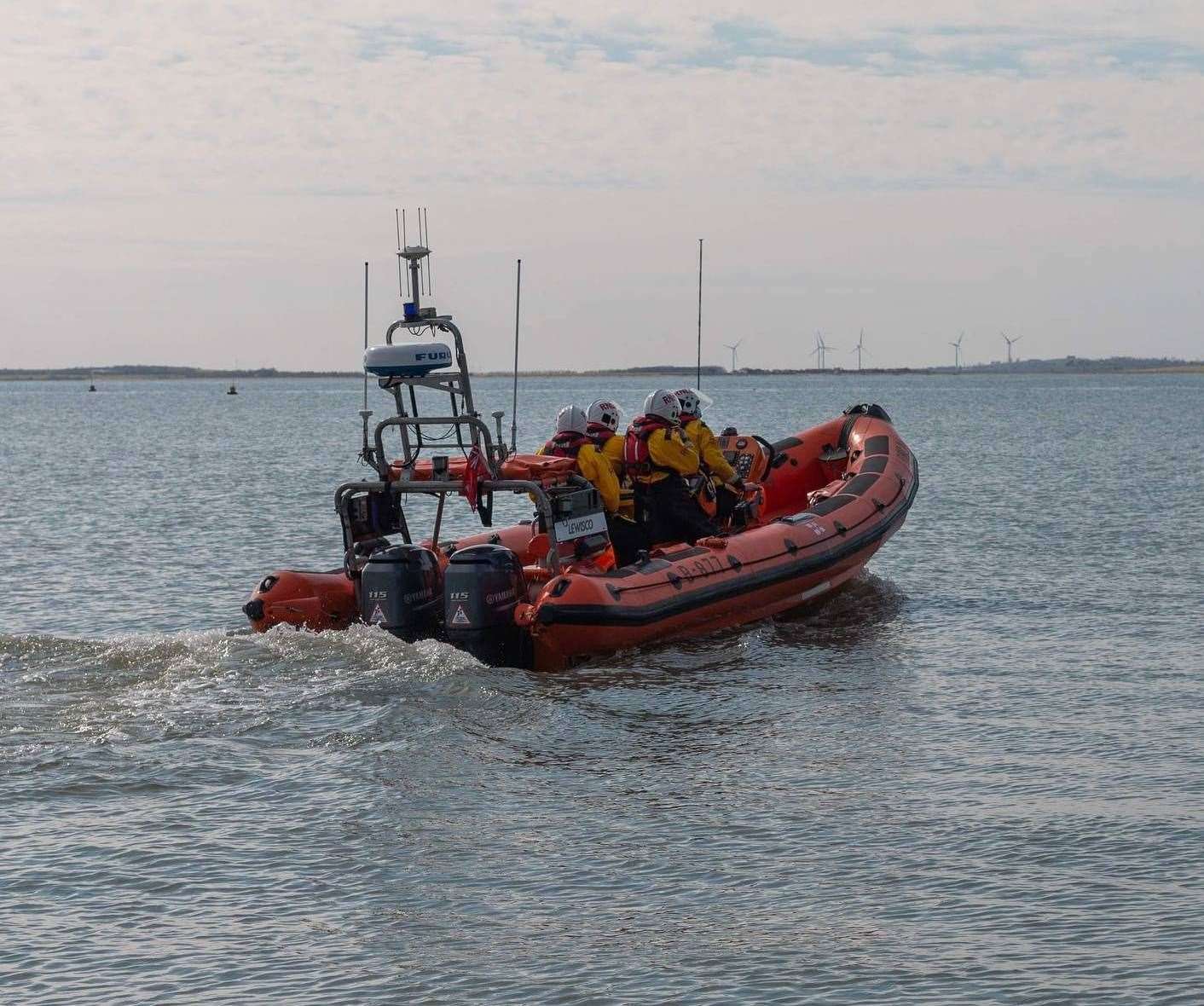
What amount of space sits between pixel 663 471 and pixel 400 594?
7.67 ft

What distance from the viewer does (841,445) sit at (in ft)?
45.8

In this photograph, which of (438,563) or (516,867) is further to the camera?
(438,563)

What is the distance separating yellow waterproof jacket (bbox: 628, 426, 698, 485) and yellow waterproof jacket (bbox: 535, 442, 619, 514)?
588mm

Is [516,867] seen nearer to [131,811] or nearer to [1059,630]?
[131,811]

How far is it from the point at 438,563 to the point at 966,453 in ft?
84.6

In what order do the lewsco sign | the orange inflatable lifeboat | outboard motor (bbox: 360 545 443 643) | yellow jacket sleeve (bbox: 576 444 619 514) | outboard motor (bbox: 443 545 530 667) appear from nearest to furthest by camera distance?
outboard motor (bbox: 443 545 530 667) → the orange inflatable lifeboat → outboard motor (bbox: 360 545 443 643) → the lewsco sign → yellow jacket sleeve (bbox: 576 444 619 514)

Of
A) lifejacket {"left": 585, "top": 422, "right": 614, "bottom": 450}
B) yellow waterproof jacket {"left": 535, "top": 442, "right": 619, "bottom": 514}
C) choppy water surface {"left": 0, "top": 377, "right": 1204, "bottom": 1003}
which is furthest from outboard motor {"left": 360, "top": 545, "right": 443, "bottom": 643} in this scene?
lifejacket {"left": 585, "top": 422, "right": 614, "bottom": 450}

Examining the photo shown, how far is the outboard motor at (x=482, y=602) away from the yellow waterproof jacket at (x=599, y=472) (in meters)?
1.03

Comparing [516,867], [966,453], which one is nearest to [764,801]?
[516,867]

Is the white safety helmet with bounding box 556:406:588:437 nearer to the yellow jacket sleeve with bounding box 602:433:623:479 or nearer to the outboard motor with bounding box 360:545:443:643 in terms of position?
the yellow jacket sleeve with bounding box 602:433:623:479

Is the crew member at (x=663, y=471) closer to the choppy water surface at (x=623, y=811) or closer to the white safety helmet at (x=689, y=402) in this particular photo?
the white safety helmet at (x=689, y=402)

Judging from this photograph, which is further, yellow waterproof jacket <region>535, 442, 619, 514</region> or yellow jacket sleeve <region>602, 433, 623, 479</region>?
yellow jacket sleeve <region>602, 433, 623, 479</region>

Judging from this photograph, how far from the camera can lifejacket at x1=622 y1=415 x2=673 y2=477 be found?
10633 millimetres

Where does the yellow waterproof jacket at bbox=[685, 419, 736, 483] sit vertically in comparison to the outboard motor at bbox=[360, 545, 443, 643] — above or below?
above
